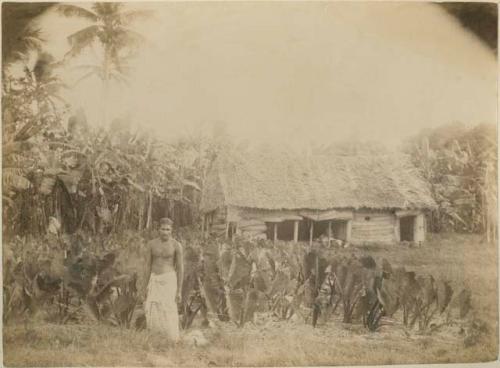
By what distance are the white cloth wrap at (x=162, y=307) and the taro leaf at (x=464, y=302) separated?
2.62 meters

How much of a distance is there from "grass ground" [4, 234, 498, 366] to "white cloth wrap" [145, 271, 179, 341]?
0.32 feet

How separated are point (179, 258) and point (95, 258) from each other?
29.2 inches

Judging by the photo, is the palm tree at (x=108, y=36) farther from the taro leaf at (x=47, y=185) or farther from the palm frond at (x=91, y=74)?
the taro leaf at (x=47, y=185)

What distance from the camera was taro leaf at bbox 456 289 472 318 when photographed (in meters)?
5.12

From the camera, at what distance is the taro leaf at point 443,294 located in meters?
5.11

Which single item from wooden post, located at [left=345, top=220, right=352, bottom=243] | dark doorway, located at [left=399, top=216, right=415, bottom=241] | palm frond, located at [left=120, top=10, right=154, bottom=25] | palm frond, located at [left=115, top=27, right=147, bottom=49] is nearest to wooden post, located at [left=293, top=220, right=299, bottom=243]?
wooden post, located at [left=345, top=220, right=352, bottom=243]

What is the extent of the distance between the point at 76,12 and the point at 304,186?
2.58 metres

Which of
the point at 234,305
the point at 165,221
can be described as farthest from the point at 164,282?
the point at 234,305

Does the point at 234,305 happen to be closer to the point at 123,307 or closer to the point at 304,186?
the point at 123,307

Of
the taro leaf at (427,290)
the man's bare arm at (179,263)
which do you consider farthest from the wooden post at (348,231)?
the man's bare arm at (179,263)

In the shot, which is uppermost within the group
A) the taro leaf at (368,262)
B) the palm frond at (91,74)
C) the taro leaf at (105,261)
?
the palm frond at (91,74)

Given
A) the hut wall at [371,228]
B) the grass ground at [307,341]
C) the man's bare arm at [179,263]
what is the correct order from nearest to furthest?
the grass ground at [307,341], the man's bare arm at [179,263], the hut wall at [371,228]

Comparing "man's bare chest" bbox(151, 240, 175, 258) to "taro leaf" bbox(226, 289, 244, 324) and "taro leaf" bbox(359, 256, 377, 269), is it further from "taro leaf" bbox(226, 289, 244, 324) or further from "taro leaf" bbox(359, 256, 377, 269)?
"taro leaf" bbox(359, 256, 377, 269)

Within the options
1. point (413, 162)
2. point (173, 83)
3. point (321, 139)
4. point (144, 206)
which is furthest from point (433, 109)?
point (144, 206)
